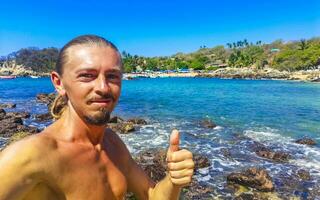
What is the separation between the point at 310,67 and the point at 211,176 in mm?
103510

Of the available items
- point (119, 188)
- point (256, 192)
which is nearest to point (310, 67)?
point (256, 192)

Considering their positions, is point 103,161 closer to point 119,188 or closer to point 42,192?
point 119,188

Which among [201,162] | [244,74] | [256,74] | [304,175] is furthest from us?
[244,74]

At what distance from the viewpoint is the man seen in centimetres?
218

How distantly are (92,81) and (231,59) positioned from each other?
13599 centimetres

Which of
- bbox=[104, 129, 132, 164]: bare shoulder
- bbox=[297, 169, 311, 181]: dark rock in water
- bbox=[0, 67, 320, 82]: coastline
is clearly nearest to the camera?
bbox=[104, 129, 132, 164]: bare shoulder

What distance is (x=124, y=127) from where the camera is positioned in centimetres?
1920

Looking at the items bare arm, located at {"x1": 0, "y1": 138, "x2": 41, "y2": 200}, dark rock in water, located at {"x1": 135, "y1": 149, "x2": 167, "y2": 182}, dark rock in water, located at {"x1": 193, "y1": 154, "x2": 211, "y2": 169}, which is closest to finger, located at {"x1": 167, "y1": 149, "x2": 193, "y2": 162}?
bare arm, located at {"x1": 0, "y1": 138, "x2": 41, "y2": 200}

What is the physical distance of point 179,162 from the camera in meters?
2.32

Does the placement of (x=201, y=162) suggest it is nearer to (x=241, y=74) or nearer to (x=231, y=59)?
(x=241, y=74)

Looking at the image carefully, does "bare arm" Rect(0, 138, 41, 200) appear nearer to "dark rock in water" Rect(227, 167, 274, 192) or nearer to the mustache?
the mustache

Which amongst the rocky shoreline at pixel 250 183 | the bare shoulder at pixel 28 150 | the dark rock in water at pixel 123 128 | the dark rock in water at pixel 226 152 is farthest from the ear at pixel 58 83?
the dark rock in water at pixel 123 128

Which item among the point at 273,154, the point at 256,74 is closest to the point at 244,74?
the point at 256,74

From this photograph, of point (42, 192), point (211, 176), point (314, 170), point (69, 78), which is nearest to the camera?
point (42, 192)
